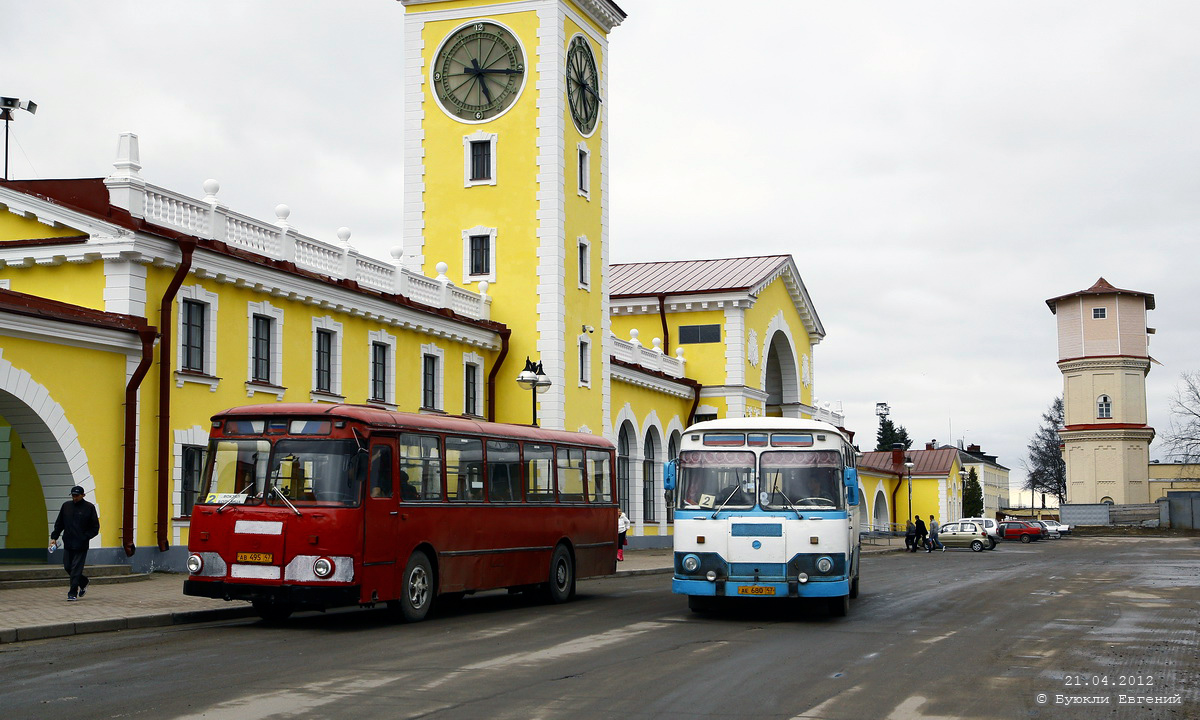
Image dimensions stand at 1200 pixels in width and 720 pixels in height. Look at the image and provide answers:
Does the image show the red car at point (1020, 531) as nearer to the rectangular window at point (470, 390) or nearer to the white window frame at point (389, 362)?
the rectangular window at point (470, 390)

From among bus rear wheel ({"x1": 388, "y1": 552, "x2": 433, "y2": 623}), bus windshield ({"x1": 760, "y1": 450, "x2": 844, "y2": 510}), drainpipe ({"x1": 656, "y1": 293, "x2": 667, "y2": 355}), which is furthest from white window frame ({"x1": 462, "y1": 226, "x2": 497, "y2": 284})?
bus windshield ({"x1": 760, "y1": 450, "x2": 844, "y2": 510})

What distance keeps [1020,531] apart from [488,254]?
51.1 meters

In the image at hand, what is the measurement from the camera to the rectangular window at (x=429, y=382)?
34.5 m

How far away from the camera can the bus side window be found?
54.7 feet

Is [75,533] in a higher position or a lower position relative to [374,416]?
lower

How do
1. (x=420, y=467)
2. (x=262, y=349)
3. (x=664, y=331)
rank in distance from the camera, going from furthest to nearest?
1. (x=664, y=331)
2. (x=262, y=349)
3. (x=420, y=467)

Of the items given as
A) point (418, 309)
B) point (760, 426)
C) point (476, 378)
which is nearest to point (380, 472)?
point (760, 426)

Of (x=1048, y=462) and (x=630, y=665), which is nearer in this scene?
(x=630, y=665)

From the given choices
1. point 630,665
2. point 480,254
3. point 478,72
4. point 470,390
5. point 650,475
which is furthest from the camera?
point 650,475

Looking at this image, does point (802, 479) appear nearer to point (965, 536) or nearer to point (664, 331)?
point (664, 331)

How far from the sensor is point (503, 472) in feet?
65.9

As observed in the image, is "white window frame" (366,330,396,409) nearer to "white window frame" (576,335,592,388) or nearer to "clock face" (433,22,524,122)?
"white window frame" (576,335,592,388)

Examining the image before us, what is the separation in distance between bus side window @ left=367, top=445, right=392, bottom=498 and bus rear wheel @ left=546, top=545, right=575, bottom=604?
17.0 feet

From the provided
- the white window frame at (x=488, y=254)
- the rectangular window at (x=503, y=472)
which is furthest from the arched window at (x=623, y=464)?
the rectangular window at (x=503, y=472)
